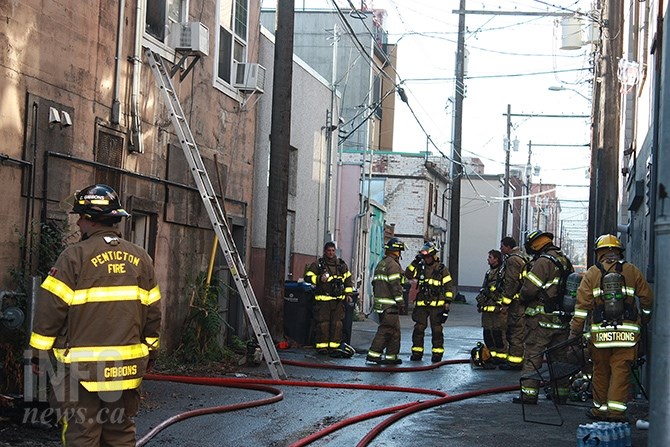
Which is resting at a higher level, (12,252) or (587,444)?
(12,252)

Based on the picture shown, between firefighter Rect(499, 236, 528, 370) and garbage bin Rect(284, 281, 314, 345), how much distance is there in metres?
3.50

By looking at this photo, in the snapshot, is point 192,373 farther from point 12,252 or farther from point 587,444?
point 587,444

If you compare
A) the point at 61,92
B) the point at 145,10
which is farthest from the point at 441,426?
the point at 145,10

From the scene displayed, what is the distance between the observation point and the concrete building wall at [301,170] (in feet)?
59.2

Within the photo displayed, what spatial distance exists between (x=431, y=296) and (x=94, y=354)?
10167 mm

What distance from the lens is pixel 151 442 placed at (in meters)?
8.30

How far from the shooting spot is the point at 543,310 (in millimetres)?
11664

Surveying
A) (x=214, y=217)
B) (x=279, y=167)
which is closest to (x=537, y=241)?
(x=214, y=217)

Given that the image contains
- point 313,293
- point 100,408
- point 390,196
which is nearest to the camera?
point 100,408

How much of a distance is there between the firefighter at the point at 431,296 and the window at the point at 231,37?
4.28 meters

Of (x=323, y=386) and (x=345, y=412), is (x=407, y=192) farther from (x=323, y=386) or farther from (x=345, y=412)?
(x=345, y=412)

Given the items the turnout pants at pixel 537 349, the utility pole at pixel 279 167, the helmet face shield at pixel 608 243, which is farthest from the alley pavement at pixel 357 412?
the helmet face shield at pixel 608 243

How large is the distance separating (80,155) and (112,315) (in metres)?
5.40

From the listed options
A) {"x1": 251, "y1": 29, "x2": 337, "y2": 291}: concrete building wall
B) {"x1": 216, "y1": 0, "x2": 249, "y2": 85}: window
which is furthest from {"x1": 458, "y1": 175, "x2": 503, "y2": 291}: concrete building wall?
{"x1": 216, "y1": 0, "x2": 249, "y2": 85}: window
